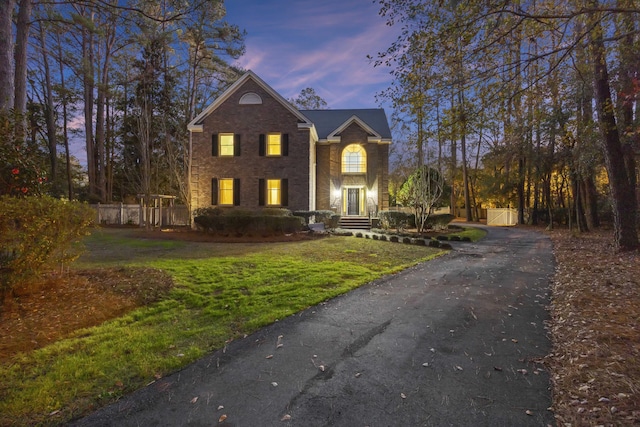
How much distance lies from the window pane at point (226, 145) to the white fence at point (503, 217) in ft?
72.6

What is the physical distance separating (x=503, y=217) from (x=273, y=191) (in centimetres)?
2027

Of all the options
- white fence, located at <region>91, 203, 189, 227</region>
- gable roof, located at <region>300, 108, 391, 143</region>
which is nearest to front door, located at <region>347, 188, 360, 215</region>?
gable roof, located at <region>300, 108, 391, 143</region>

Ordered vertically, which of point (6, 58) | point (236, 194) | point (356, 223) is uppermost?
point (6, 58)

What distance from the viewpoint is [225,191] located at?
18719mm

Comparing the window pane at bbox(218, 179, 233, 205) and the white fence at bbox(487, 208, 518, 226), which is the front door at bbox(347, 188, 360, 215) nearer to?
the window pane at bbox(218, 179, 233, 205)

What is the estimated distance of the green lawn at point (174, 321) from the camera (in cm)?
262

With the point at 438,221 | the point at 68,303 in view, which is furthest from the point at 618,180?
the point at 68,303

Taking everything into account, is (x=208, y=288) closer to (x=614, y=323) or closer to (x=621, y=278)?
(x=614, y=323)

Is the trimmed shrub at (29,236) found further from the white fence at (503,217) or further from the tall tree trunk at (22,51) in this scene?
the white fence at (503,217)

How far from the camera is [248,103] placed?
18391mm

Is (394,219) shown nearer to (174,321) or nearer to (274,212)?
(274,212)

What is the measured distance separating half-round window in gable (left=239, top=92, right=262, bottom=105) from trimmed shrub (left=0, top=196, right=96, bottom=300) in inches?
583

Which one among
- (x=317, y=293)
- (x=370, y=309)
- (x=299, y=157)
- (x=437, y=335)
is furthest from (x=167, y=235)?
(x=437, y=335)

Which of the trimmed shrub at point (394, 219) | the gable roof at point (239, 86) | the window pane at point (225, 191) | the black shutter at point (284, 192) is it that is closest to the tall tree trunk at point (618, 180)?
the trimmed shrub at point (394, 219)
